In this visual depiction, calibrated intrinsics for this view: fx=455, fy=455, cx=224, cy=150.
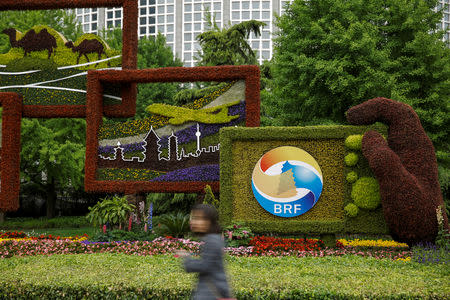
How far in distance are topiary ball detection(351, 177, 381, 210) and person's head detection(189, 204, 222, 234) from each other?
907 centimetres

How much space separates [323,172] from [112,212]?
21.4ft

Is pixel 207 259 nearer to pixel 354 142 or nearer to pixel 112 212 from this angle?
pixel 354 142

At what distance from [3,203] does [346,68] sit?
14039 mm

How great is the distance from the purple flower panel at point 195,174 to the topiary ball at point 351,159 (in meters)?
4.38

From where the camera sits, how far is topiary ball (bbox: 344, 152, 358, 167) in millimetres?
12797

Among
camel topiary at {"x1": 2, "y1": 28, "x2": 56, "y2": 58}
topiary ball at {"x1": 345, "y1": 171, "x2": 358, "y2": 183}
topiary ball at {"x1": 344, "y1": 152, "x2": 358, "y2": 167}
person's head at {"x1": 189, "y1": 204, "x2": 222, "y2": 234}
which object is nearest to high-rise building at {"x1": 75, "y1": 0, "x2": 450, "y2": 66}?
camel topiary at {"x1": 2, "y1": 28, "x2": 56, "y2": 58}

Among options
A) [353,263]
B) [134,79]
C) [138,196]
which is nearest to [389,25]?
[134,79]

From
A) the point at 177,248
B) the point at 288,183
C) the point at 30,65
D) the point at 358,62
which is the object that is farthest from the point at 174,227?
the point at 358,62

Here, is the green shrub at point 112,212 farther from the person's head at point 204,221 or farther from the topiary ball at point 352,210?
the person's head at point 204,221

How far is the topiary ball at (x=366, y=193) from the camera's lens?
12.4 meters

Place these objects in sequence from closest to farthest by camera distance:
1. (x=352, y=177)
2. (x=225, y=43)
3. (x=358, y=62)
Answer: (x=352, y=177)
(x=358, y=62)
(x=225, y=43)

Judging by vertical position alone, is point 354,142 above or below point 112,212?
above

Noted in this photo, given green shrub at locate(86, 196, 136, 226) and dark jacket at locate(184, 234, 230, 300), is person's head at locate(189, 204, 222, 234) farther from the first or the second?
green shrub at locate(86, 196, 136, 226)

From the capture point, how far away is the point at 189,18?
72.8m
